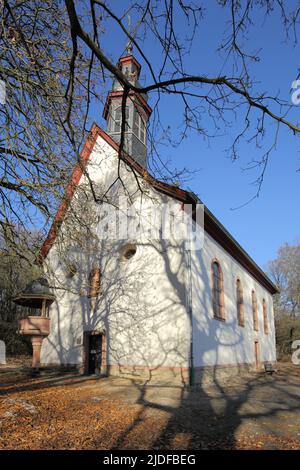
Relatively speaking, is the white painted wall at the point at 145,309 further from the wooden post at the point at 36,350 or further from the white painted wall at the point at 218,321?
the wooden post at the point at 36,350

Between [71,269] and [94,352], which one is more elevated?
[71,269]

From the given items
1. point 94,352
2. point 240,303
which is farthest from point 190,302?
point 240,303

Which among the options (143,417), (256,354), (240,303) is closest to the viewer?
(143,417)

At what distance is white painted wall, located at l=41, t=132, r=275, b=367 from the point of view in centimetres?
1373

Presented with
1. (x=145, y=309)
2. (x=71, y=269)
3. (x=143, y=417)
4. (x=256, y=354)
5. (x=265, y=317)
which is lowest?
(x=143, y=417)

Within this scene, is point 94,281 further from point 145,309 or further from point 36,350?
point 36,350

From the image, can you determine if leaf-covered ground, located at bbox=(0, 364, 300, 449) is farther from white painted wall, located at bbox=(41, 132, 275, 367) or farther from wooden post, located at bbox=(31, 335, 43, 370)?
wooden post, located at bbox=(31, 335, 43, 370)

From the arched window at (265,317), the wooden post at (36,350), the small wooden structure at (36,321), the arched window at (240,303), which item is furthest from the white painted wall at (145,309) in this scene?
the arched window at (265,317)

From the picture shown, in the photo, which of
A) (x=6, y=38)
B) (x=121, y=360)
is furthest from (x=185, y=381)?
(x=6, y=38)

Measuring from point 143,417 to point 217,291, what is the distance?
9.26m

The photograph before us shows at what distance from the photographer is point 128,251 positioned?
1597cm

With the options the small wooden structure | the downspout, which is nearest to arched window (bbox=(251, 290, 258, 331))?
the downspout

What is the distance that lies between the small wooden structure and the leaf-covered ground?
2.89 meters

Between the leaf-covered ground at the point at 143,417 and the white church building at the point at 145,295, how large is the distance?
1.41 metres
